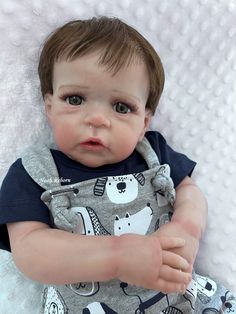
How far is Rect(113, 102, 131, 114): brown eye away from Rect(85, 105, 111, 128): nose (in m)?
0.03

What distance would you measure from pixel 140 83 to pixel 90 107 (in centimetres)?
10

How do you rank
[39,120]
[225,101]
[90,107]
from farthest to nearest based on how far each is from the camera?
[225,101], [39,120], [90,107]

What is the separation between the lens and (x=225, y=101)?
3.69 feet

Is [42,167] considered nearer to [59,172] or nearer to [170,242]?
[59,172]

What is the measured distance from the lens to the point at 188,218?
0.97 m

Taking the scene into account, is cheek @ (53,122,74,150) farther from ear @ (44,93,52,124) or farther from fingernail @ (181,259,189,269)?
fingernail @ (181,259,189,269)

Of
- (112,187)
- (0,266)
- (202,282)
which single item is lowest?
(0,266)

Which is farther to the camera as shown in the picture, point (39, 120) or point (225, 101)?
point (225, 101)

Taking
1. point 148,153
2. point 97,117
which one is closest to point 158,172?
point 148,153

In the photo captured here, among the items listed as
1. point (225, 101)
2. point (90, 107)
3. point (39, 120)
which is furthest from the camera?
point (225, 101)

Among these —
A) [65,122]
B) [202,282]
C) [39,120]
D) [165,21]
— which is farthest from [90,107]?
[202,282]

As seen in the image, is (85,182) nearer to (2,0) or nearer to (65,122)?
(65,122)

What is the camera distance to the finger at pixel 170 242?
85 cm

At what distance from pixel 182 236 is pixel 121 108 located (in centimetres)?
23
